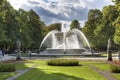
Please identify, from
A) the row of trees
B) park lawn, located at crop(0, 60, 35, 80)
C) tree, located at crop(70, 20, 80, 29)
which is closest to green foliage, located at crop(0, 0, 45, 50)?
the row of trees

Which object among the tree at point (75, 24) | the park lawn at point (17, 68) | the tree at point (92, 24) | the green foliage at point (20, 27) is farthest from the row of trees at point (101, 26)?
the park lawn at point (17, 68)

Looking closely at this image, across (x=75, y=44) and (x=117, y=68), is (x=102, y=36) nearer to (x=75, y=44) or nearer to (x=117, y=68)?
(x=75, y=44)

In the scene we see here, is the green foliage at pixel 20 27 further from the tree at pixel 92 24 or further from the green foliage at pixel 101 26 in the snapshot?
the green foliage at pixel 101 26

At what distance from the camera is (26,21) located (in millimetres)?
102562

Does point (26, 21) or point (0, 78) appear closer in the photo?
point (0, 78)

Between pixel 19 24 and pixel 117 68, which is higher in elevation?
pixel 19 24

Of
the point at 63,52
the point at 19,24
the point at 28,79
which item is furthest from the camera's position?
the point at 19,24

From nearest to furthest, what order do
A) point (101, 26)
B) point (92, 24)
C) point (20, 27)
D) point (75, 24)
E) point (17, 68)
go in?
1. point (17, 68)
2. point (20, 27)
3. point (101, 26)
4. point (92, 24)
5. point (75, 24)

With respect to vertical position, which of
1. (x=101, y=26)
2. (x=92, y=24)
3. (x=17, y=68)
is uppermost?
(x=92, y=24)

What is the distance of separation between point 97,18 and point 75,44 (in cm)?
2369

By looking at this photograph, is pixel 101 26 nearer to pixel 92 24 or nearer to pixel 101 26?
pixel 101 26

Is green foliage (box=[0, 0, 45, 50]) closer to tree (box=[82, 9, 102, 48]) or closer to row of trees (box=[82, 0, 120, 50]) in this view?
tree (box=[82, 9, 102, 48])

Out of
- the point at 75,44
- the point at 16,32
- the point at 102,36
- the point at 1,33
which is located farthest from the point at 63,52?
the point at 102,36

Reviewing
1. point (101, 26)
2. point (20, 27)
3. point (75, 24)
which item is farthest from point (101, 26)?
point (75, 24)
